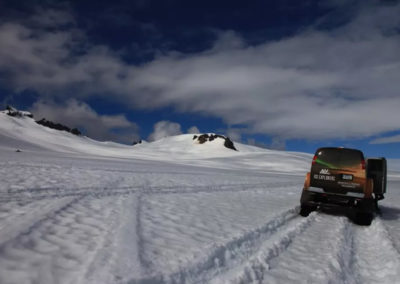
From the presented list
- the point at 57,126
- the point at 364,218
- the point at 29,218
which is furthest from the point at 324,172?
the point at 57,126

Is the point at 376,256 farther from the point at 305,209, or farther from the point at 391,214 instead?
the point at 391,214

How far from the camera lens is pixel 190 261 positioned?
4.25m

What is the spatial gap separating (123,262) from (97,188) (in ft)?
24.3

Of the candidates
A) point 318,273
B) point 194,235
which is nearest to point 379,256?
point 318,273

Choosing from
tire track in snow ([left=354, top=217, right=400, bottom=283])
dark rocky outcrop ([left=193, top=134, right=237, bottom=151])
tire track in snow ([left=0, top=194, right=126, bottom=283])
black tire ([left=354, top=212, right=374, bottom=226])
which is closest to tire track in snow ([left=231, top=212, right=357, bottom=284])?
tire track in snow ([left=354, top=217, right=400, bottom=283])

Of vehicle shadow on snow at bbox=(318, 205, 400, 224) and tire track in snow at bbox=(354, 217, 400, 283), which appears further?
vehicle shadow on snow at bbox=(318, 205, 400, 224)

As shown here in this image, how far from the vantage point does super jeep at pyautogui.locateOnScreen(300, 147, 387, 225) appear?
827cm

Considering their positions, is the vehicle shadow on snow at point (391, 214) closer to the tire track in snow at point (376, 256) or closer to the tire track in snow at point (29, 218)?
the tire track in snow at point (376, 256)

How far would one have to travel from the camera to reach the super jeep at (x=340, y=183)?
8273 millimetres

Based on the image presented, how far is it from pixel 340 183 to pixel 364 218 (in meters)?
1.16

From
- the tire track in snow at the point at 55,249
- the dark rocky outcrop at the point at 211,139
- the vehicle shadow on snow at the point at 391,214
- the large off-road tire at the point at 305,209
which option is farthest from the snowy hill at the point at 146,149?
the tire track in snow at the point at 55,249

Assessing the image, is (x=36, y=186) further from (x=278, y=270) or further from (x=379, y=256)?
(x=379, y=256)

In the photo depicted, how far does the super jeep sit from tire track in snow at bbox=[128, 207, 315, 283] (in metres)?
1.20

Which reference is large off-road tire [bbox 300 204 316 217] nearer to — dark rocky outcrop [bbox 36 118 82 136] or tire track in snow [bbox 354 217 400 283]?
tire track in snow [bbox 354 217 400 283]
